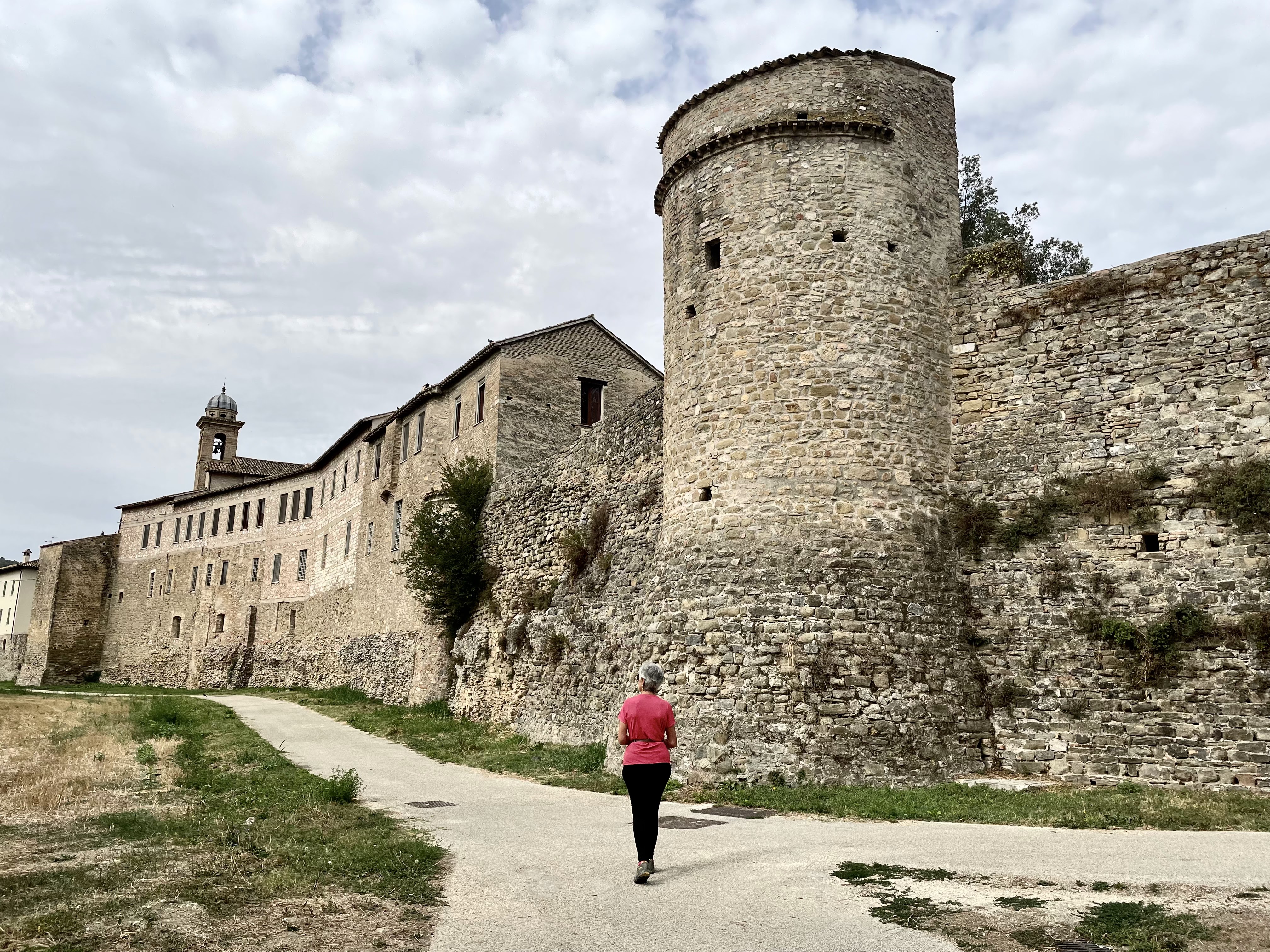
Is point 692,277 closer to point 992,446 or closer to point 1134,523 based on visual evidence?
point 992,446

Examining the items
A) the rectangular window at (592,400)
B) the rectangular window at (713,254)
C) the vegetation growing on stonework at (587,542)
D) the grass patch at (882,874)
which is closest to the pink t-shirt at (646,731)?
the grass patch at (882,874)

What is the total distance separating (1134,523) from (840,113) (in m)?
7.31

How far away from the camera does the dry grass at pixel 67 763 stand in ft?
32.7

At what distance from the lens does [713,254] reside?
1489cm

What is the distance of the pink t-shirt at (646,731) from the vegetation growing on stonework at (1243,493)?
8329mm

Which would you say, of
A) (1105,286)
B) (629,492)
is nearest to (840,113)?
(1105,286)

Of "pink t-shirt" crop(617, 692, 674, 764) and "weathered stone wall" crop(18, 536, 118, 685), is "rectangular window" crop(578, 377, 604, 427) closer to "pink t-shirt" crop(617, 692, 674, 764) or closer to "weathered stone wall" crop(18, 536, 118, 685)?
"pink t-shirt" crop(617, 692, 674, 764)

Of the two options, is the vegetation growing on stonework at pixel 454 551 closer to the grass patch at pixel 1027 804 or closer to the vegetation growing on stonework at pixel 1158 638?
the grass patch at pixel 1027 804

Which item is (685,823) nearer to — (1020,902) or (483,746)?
(1020,902)

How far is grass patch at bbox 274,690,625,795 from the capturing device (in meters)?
13.6

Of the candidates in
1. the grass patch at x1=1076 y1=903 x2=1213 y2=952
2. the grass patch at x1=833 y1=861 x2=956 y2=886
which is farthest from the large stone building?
the grass patch at x1=1076 y1=903 x2=1213 y2=952

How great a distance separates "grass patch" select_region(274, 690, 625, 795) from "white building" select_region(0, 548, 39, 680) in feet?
154

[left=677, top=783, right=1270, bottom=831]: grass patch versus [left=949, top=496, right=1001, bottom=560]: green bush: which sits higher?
[left=949, top=496, right=1001, bottom=560]: green bush

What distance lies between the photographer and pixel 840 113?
14.3m
